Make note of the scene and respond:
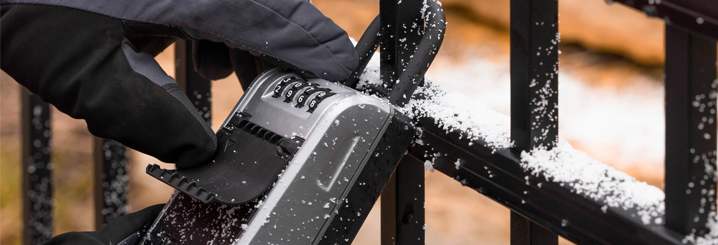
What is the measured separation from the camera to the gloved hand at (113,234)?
74 centimetres

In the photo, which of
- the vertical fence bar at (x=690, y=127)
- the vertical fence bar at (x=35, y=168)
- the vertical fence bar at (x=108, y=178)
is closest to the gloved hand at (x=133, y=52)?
the vertical fence bar at (x=690, y=127)

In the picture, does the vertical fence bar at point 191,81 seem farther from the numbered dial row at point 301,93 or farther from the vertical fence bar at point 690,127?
the vertical fence bar at point 690,127

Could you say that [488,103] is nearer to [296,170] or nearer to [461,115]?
[461,115]

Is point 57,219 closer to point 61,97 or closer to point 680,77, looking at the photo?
point 61,97

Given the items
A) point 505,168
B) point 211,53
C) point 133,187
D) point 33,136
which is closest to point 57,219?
point 133,187

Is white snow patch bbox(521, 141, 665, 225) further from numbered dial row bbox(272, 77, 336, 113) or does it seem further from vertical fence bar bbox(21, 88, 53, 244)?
vertical fence bar bbox(21, 88, 53, 244)

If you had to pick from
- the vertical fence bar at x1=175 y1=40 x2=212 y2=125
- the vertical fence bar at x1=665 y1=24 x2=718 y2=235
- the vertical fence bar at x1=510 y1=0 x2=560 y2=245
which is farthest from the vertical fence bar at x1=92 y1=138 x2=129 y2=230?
the vertical fence bar at x1=665 y1=24 x2=718 y2=235

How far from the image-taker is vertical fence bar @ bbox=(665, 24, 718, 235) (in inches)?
16.2

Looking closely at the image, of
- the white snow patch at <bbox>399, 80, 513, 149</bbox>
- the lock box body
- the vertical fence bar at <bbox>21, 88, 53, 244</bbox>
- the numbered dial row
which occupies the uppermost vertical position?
the white snow patch at <bbox>399, 80, 513, 149</bbox>

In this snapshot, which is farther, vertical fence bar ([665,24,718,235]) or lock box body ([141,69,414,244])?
lock box body ([141,69,414,244])

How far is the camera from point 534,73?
548 mm

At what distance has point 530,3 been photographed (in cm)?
53

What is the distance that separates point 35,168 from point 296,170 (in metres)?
1.13

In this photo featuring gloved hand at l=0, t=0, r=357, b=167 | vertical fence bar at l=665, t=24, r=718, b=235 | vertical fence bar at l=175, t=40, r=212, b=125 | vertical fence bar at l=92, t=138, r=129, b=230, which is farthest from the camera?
vertical fence bar at l=92, t=138, r=129, b=230
